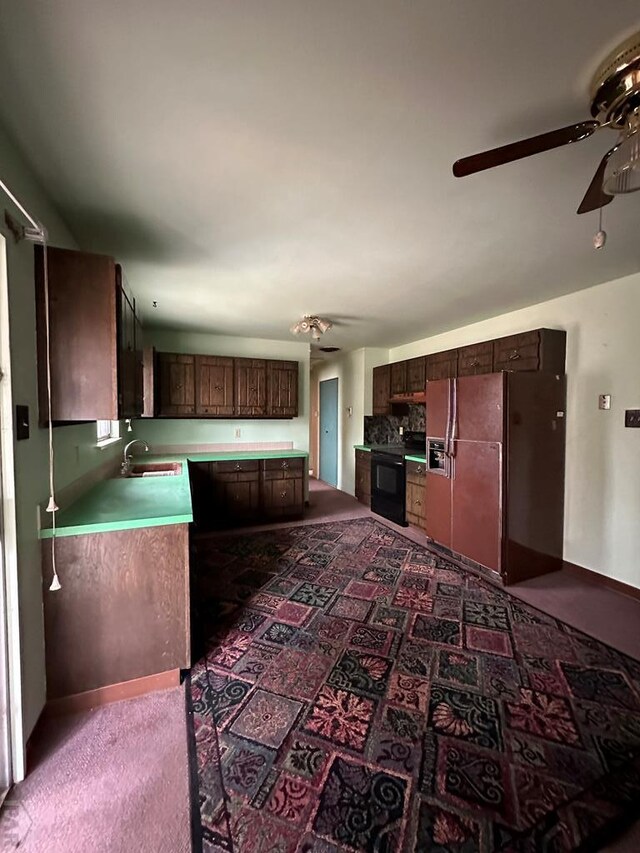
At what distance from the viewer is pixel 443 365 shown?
4.18 m

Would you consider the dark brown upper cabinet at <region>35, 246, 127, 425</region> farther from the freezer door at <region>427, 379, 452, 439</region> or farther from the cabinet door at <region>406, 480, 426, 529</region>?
the cabinet door at <region>406, 480, 426, 529</region>

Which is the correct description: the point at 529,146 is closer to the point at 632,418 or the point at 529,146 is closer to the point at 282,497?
the point at 632,418

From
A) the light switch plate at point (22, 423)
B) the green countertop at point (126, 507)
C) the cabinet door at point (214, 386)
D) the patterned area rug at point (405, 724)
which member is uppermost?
the cabinet door at point (214, 386)

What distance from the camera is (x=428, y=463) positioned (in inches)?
145

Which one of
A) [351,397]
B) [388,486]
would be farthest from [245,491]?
[351,397]

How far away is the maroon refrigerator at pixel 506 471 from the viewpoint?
9.50 ft

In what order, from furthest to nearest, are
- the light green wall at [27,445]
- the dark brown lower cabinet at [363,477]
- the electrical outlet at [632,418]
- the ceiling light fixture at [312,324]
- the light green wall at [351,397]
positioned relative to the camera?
the light green wall at [351,397] < the dark brown lower cabinet at [363,477] < the ceiling light fixture at [312,324] < the electrical outlet at [632,418] < the light green wall at [27,445]

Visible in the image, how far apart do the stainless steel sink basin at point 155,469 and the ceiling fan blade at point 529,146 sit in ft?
11.5

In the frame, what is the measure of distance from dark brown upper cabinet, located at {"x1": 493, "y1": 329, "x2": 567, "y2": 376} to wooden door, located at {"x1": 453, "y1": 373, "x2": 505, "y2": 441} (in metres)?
0.45

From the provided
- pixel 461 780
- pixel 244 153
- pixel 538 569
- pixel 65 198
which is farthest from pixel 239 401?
pixel 461 780

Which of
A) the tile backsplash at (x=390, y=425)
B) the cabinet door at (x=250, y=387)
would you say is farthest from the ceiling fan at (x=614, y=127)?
the tile backsplash at (x=390, y=425)

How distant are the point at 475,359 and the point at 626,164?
8.92 ft

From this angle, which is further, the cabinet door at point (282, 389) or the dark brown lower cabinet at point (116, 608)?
the cabinet door at point (282, 389)

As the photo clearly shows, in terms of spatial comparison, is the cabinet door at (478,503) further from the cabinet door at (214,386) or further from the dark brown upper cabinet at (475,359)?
the cabinet door at (214,386)
